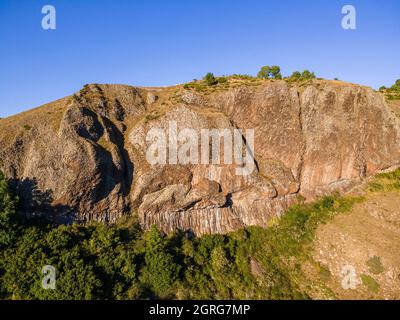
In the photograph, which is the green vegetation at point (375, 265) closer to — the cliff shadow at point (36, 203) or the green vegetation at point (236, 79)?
the green vegetation at point (236, 79)

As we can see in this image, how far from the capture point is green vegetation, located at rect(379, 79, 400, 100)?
43.0 m

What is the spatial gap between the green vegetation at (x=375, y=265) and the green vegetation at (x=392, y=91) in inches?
1215

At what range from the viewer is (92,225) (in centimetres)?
2948

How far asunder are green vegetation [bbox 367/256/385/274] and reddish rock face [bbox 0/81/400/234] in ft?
36.4

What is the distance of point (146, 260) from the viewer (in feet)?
87.2

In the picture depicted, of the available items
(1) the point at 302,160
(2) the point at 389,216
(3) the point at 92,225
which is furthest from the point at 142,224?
(2) the point at 389,216

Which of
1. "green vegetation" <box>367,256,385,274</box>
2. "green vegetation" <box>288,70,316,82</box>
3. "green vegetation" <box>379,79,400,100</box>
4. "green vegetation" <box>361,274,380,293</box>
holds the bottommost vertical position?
"green vegetation" <box>361,274,380,293</box>

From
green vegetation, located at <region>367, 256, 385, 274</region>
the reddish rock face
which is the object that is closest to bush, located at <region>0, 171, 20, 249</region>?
the reddish rock face

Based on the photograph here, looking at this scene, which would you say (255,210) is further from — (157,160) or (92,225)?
(92,225)

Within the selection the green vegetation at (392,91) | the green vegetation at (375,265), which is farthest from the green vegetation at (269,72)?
the green vegetation at (375,265)

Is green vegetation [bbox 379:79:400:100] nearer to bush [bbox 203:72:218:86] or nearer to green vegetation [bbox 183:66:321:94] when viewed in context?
green vegetation [bbox 183:66:321:94]

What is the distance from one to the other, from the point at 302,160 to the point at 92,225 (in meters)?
31.4

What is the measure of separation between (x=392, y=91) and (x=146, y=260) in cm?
5614

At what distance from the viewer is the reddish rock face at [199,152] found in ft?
97.7
